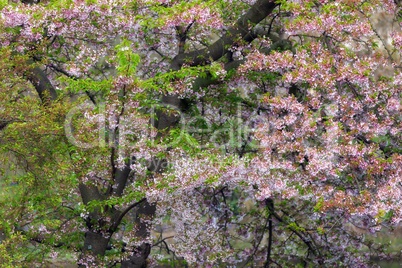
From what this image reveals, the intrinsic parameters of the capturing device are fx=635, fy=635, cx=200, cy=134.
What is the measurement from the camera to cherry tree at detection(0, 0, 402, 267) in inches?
368

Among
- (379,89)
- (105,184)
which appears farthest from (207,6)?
(105,184)

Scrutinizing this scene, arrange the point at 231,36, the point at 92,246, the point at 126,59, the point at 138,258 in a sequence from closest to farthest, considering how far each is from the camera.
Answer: the point at 126,59, the point at 92,246, the point at 231,36, the point at 138,258

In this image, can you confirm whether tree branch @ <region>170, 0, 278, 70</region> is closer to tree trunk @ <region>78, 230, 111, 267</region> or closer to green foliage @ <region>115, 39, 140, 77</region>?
green foliage @ <region>115, 39, 140, 77</region>

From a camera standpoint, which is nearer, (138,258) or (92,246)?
(92,246)

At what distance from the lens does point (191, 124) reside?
1191 centimetres

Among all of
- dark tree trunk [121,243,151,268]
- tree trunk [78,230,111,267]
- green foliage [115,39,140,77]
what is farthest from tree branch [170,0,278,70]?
dark tree trunk [121,243,151,268]

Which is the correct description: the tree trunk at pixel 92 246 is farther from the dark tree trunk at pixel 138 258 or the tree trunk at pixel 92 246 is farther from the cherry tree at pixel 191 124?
the dark tree trunk at pixel 138 258

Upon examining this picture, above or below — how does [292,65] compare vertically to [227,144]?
above

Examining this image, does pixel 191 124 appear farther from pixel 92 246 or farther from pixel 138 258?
pixel 92 246

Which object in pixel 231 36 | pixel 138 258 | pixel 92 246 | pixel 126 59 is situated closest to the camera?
pixel 126 59

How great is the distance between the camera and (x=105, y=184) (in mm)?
11914

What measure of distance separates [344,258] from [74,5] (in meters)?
7.21

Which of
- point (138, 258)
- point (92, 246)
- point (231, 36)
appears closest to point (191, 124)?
point (231, 36)

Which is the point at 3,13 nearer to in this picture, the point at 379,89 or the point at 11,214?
the point at 11,214
